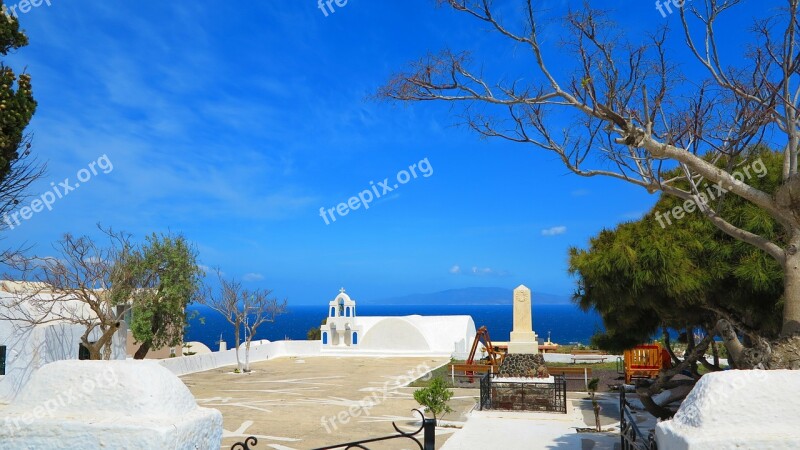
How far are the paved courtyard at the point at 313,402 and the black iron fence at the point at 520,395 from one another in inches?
35.1

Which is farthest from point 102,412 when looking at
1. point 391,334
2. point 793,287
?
point 391,334

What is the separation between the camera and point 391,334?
39.5 metres

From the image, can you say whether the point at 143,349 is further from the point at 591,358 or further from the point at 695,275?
the point at 695,275

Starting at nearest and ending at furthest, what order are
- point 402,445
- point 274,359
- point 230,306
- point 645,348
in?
point 402,445
point 645,348
point 230,306
point 274,359

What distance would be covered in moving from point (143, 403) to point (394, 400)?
48.5 ft

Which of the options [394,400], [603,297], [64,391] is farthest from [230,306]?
[64,391]

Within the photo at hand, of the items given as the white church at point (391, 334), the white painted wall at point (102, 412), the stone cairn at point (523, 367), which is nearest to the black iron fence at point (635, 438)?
the white painted wall at point (102, 412)

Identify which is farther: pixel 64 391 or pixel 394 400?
pixel 394 400

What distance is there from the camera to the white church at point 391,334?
37719 millimetres

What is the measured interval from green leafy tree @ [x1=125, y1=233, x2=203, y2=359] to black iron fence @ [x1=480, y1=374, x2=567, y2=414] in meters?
16.2

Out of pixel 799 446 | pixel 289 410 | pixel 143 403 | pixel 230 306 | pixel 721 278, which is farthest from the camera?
pixel 230 306

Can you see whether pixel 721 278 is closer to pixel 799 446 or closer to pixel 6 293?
pixel 799 446

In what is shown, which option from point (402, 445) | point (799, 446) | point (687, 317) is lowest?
point (402, 445)

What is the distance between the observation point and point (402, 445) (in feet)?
39.8
